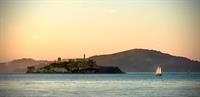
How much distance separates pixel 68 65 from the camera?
173 metres

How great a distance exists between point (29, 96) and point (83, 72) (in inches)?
5099

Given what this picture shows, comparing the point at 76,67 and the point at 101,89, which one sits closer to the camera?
the point at 101,89

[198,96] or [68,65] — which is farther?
[68,65]

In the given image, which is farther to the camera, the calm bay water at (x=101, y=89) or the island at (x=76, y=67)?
the island at (x=76, y=67)

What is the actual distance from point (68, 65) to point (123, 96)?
13413cm

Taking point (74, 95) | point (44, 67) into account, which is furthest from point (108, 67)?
point (74, 95)

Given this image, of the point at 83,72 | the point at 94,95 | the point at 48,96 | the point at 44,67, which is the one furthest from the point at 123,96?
the point at 44,67

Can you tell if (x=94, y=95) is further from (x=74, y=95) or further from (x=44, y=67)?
(x=44, y=67)

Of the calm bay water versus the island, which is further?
the island

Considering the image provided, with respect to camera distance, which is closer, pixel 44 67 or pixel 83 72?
pixel 83 72

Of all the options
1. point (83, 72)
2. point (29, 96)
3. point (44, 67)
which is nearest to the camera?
point (29, 96)

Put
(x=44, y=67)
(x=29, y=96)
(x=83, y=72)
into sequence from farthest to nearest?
(x=44, y=67), (x=83, y=72), (x=29, y=96)

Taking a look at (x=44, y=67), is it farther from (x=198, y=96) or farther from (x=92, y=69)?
(x=198, y=96)

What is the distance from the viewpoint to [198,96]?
1553 inches
